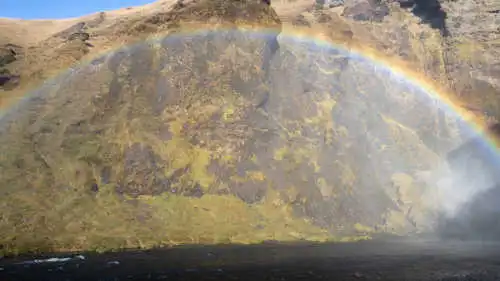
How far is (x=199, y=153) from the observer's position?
552 ft

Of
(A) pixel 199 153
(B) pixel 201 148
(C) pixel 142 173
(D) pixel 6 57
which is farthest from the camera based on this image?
(D) pixel 6 57

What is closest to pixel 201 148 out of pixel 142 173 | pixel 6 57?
pixel 142 173

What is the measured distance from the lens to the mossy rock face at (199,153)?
143m

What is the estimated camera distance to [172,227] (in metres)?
142

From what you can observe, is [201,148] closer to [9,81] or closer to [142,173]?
[142,173]

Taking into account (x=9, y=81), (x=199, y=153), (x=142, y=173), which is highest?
(x=9, y=81)

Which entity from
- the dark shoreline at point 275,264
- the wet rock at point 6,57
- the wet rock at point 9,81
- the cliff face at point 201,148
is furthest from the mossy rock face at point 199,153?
the wet rock at point 6,57

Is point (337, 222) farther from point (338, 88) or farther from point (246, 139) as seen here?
point (338, 88)

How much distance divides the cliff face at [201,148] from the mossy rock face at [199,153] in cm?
42

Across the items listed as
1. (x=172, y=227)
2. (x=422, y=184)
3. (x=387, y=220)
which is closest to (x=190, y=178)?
(x=172, y=227)

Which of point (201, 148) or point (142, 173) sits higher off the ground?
point (201, 148)

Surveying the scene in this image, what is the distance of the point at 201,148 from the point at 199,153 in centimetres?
215

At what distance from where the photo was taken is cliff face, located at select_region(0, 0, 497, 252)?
14425 centimetres

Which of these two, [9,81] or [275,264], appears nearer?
[275,264]
